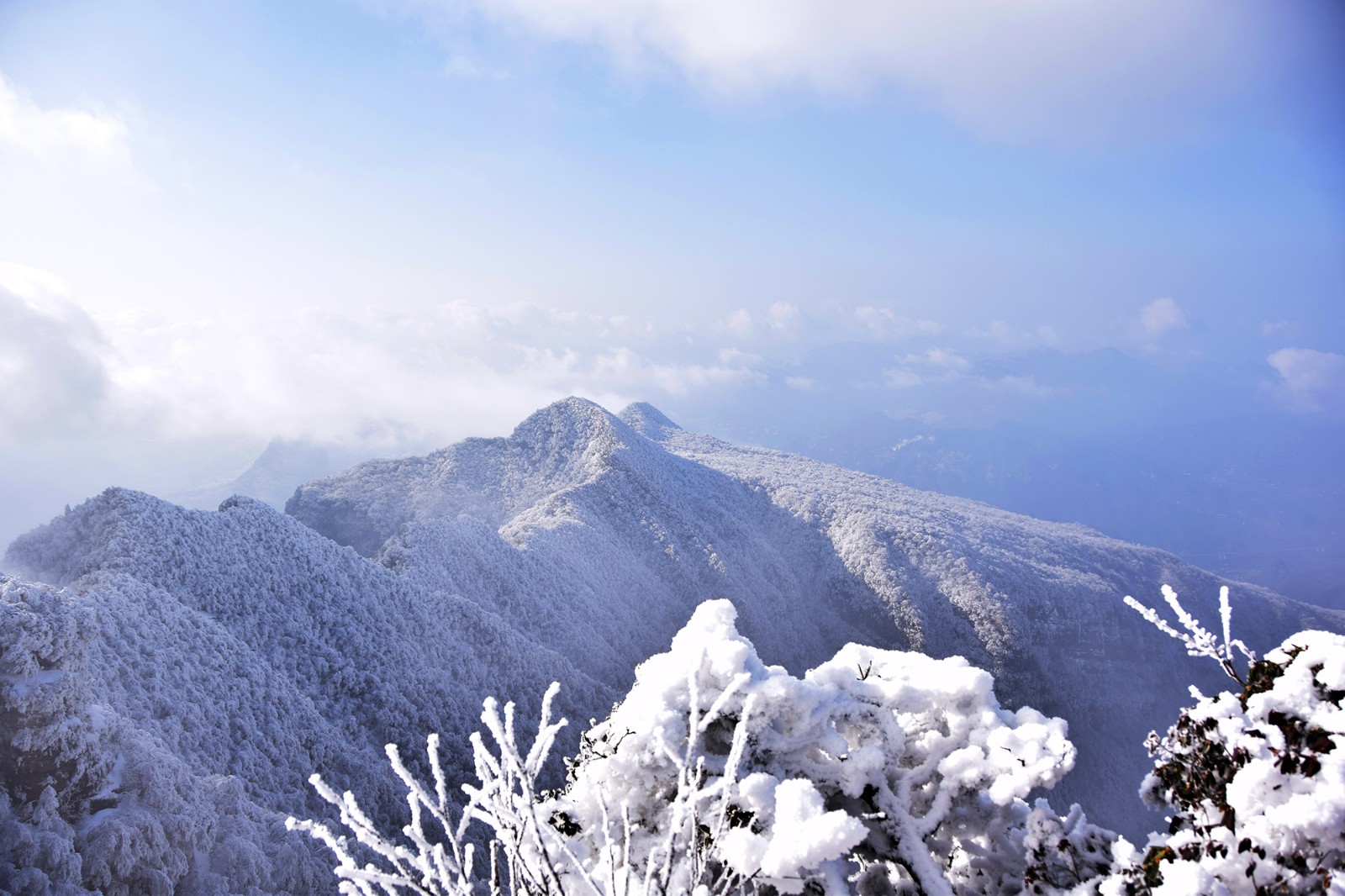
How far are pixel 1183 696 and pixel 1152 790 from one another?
9735 cm

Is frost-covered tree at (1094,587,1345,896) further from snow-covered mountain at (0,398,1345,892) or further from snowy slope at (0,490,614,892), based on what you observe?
snowy slope at (0,490,614,892)

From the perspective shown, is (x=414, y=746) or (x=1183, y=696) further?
(x=1183, y=696)

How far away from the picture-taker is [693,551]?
69.5 meters

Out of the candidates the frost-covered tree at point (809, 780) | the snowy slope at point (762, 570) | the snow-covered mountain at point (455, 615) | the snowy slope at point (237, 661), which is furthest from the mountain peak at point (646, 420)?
the frost-covered tree at point (809, 780)

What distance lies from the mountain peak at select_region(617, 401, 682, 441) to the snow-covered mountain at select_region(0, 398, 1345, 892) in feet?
38.1

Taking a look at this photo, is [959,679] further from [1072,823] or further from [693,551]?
[693,551]

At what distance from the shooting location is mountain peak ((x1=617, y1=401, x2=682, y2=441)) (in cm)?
12000

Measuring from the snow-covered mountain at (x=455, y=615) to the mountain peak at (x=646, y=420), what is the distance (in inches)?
458

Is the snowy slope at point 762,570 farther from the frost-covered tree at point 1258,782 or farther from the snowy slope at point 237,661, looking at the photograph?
the frost-covered tree at point 1258,782

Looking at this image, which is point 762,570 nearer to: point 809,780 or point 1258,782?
point 809,780

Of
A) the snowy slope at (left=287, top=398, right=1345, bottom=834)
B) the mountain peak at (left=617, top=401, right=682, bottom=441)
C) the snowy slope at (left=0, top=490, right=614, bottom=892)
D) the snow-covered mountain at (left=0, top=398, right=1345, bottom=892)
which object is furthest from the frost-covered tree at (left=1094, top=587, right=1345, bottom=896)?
the mountain peak at (left=617, top=401, right=682, bottom=441)

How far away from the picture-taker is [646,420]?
12550cm

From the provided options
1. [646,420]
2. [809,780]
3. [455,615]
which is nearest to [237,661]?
[455,615]

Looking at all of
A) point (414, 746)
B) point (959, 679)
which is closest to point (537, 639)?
point (414, 746)
